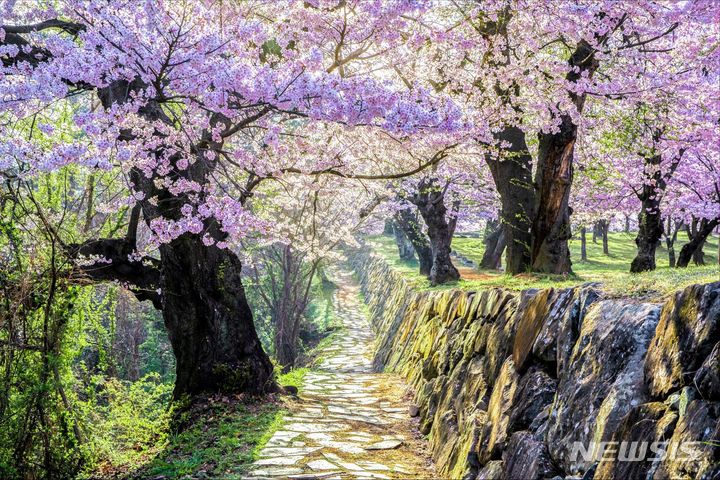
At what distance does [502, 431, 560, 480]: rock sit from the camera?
378 cm

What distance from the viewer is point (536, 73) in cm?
916

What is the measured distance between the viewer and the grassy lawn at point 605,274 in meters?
4.30

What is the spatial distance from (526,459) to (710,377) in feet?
5.80

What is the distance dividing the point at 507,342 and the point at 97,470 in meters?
5.14

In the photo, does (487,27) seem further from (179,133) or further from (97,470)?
(97,470)

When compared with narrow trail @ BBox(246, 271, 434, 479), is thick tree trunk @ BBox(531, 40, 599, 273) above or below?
above

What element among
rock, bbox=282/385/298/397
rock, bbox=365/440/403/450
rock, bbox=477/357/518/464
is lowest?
rock, bbox=282/385/298/397

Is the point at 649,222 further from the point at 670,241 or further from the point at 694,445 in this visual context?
the point at 694,445

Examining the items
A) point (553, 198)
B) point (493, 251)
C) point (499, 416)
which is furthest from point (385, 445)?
point (493, 251)

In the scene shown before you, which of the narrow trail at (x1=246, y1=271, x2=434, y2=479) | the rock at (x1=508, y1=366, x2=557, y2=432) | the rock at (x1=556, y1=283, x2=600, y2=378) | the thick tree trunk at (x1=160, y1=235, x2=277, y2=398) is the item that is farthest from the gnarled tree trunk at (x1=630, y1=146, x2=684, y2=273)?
the rock at (x1=556, y1=283, x2=600, y2=378)

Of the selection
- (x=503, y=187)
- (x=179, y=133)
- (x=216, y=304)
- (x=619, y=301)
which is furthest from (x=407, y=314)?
(x=619, y=301)

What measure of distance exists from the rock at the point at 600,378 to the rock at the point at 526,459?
0.08 meters

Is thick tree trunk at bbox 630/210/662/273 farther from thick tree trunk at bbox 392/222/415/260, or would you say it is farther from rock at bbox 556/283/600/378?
thick tree trunk at bbox 392/222/415/260

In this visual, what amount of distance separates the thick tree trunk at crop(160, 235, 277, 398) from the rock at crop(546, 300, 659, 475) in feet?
19.4
